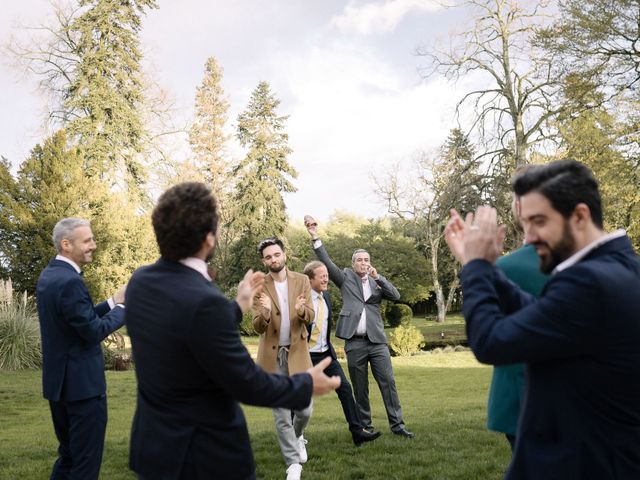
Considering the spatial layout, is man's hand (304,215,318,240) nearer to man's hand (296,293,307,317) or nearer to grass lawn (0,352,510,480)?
man's hand (296,293,307,317)

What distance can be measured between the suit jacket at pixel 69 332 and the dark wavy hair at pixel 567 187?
10.4ft

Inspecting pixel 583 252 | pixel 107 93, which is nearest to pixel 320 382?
pixel 583 252

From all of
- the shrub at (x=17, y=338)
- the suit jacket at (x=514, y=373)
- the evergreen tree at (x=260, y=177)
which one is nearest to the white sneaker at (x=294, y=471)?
the suit jacket at (x=514, y=373)

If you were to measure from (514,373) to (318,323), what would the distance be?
4.02 meters

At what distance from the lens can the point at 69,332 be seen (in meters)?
4.41

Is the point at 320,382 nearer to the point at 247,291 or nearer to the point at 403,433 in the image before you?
the point at 247,291

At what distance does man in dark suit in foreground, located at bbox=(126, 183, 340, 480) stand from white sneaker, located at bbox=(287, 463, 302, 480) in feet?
10.9

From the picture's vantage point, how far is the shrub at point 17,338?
16.2 meters

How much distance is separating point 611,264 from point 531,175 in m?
0.41

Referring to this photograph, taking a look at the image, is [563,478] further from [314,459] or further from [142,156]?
[142,156]

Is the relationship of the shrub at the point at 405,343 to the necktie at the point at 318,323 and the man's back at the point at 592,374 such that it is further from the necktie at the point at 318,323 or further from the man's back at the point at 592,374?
the man's back at the point at 592,374

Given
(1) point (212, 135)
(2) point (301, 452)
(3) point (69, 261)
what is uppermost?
(1) point (212, 135)

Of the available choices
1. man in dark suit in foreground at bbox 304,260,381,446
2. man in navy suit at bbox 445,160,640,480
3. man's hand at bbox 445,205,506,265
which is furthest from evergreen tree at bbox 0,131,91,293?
man in navy suit at bbox 445,160,640,480

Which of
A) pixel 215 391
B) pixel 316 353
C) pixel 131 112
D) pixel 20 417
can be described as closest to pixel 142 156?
pixel 131 112
